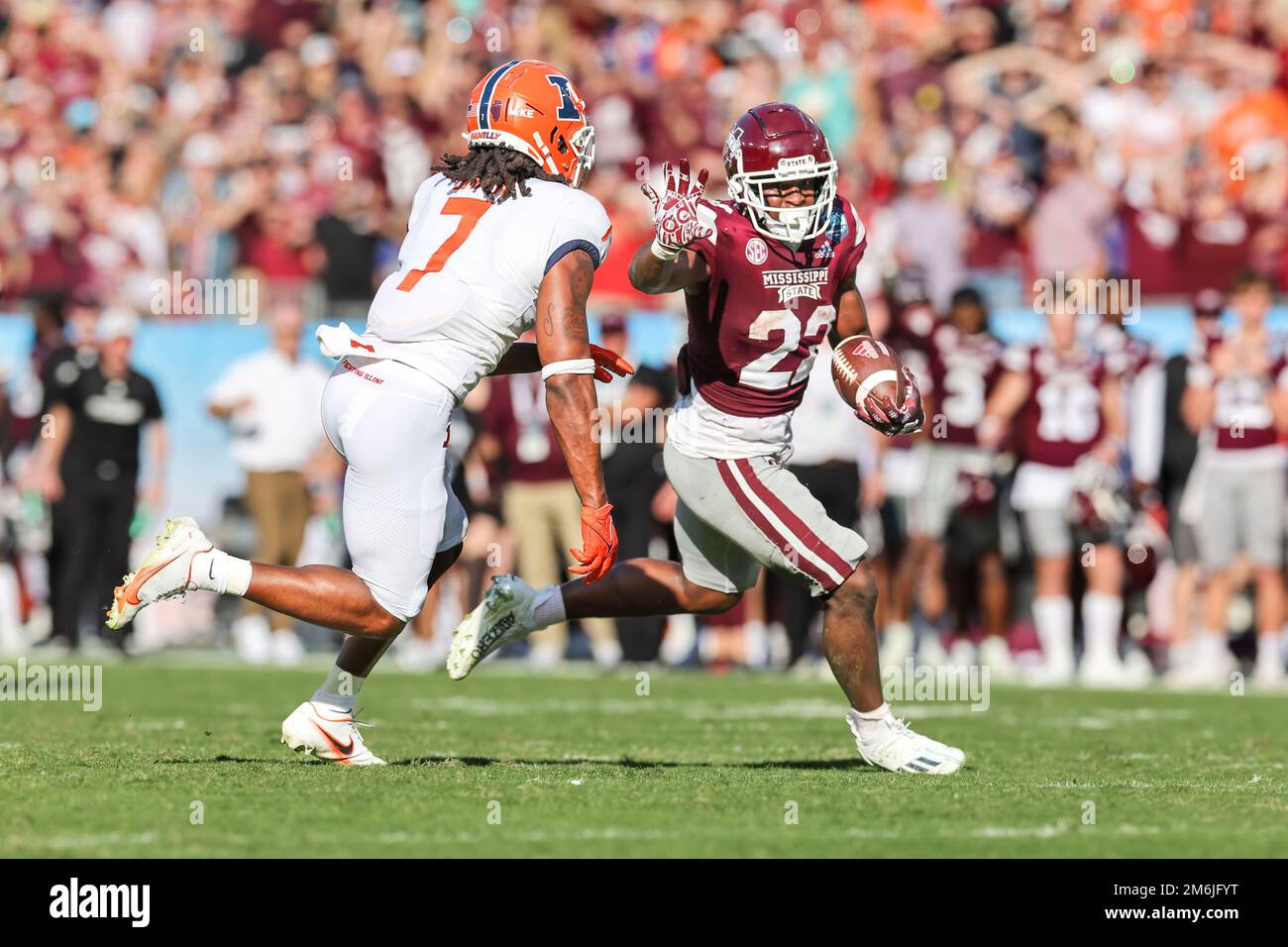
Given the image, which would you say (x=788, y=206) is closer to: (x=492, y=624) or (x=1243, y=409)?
(x=492, y=624)

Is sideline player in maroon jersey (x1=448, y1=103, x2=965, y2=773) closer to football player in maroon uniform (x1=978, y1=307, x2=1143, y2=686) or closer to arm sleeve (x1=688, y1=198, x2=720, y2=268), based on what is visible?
arm sleeve (x1=688, y1=198, x2=720, y2=268)

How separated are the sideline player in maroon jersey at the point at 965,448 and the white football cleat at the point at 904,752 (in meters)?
5.81

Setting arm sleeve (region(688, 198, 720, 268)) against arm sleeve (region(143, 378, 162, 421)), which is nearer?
arm sleeve (region(688, 198, 720, 268))

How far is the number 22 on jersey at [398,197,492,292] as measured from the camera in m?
6.29

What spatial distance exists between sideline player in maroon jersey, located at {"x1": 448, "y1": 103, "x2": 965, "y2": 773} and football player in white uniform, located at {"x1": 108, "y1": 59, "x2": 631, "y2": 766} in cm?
41

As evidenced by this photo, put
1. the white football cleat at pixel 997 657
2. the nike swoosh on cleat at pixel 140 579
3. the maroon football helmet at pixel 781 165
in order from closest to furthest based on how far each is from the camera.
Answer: the nike swoosh on cleat at pixel 140 579 < the maroon football helmet at pixel 781 165 < the white football cleat at pixel 997 657

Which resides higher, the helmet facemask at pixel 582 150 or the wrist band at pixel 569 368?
the helmet facemask at pixel 582 150

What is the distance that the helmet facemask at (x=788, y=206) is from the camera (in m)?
6.64

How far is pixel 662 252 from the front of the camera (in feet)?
21.1

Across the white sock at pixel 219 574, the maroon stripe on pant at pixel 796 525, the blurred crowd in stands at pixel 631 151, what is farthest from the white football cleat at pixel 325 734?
the blurred crowd in stands at pixel 631 151

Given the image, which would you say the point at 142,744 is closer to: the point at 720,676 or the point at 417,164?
the point at 720,676

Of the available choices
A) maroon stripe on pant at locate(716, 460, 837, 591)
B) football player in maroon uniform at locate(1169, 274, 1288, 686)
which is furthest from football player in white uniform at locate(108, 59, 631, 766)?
football player in maroon uniform at locate(1169, 274, 1288, 686)

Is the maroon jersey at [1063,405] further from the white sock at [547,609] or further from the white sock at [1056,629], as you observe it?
the white sock at [547,609]

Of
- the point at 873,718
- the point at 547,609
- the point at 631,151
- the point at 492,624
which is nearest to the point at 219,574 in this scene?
the point at 492,624
